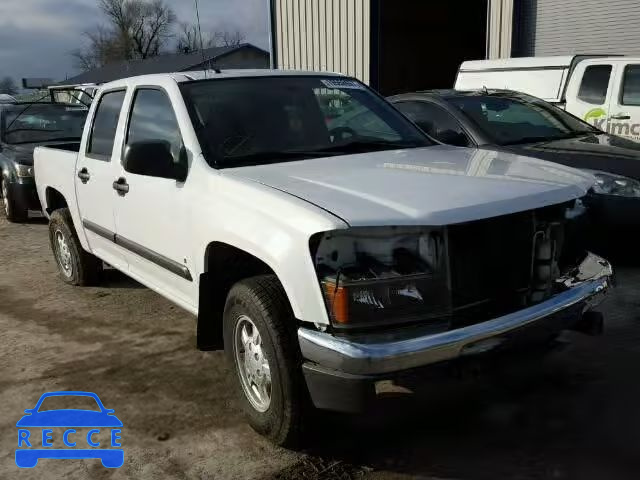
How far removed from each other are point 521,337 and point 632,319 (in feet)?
7.09

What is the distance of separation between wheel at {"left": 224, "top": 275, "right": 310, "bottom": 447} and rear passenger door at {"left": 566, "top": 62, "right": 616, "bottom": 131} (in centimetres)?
701

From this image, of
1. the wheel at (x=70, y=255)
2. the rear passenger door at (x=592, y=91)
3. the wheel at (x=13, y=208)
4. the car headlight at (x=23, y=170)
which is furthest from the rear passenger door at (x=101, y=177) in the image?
the rear passenger door at (x=592, y=91)

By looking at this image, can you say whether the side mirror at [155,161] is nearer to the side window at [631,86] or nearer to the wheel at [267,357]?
the wheel at [267,357]

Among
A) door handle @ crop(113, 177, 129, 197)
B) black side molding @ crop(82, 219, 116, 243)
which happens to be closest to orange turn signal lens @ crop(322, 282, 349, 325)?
door handle @ crop(113, 177, 129, 197)

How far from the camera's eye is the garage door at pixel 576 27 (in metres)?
12.0

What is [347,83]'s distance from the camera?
14.7 ft

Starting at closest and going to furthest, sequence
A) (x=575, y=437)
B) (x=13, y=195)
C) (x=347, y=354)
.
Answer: (x=347, y=354) < (x=575, y=437) < (x=13, y=195)

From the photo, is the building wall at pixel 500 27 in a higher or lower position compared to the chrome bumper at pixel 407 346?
higher

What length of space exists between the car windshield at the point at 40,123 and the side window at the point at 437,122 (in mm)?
5433

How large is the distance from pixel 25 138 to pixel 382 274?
862 centimetres

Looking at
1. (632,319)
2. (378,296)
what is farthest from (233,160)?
(632,319)

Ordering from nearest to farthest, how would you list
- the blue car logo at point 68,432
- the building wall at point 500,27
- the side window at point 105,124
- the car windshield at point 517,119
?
the blue car logo at point 68,432 < the side window at point 105,124 < the car windshield at point 517,119 < the building wall at point 500,27

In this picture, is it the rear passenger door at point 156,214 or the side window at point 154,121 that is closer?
the rear passenger door at point 156,214

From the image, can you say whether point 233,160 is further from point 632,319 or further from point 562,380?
point 632,319
